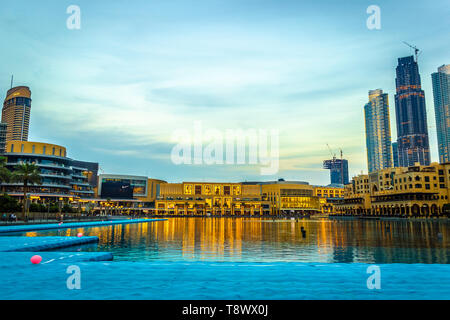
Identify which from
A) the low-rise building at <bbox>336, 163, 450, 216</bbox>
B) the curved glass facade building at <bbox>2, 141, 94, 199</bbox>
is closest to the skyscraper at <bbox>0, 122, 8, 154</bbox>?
the curved glass facade building at <bbox>2, 141, 94, 199</bbox>

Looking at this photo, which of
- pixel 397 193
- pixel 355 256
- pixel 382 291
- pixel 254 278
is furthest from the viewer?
pixel 397 193

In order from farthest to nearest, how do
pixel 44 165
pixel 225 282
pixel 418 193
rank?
pixel 418 193 → pixel 44 165 → pixel 225 282

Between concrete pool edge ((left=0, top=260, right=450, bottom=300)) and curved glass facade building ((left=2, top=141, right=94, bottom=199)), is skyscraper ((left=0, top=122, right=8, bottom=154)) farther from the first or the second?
concrete pool edge ((left=0, top=260, right=450, bottom=300))

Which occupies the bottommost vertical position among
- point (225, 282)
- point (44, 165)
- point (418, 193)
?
point (225, 282)

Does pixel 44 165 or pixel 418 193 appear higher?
pixel 44 165

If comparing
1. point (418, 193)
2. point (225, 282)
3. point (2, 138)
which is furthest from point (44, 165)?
point (418, 193)

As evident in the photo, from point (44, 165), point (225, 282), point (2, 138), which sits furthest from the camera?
point (2, 138)

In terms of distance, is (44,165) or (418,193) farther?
(418,193)

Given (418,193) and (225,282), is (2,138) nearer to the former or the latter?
(418,193)
